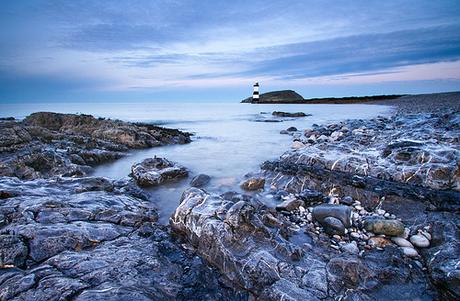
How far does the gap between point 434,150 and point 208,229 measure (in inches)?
234

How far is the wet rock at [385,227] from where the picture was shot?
3.66 metres

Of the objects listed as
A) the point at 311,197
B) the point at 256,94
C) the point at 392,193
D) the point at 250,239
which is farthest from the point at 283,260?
the point at 256,94

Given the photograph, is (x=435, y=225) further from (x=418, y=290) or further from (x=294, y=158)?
(x=294, y=158)

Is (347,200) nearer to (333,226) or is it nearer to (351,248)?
(333,226)

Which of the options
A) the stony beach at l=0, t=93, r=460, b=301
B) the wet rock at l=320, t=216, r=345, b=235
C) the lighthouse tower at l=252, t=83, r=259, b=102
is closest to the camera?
the stony beach at l=0, t=93, r=460, b=301

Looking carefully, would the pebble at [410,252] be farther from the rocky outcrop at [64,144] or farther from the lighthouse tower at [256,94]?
the lighthouse tower at [256,94]

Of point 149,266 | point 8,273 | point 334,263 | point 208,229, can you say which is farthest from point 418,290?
point 8,273

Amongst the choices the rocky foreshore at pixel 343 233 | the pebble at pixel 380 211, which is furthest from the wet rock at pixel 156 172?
the pebble at pixel 380 211

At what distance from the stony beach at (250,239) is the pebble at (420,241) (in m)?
0.02

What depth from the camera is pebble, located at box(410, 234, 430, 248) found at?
3449 millimetres

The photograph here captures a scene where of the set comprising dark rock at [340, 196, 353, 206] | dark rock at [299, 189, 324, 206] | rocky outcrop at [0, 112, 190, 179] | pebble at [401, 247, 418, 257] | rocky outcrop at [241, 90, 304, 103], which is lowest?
pebble at [401, 247, 418, 257]

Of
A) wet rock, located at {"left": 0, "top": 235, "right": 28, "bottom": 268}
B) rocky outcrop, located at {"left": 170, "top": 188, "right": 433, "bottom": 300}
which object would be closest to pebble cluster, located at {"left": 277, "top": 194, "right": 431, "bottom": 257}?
rocky outcrop, located at {"left": 170, "top": 188, "right": 433, "bottom": 300}

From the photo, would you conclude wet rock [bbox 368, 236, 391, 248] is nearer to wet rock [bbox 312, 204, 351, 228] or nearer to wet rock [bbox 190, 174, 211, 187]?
wet rock [bbox 312, 204, 351, 228]

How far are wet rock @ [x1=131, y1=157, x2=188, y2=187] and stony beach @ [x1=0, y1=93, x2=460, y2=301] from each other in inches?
25.2
